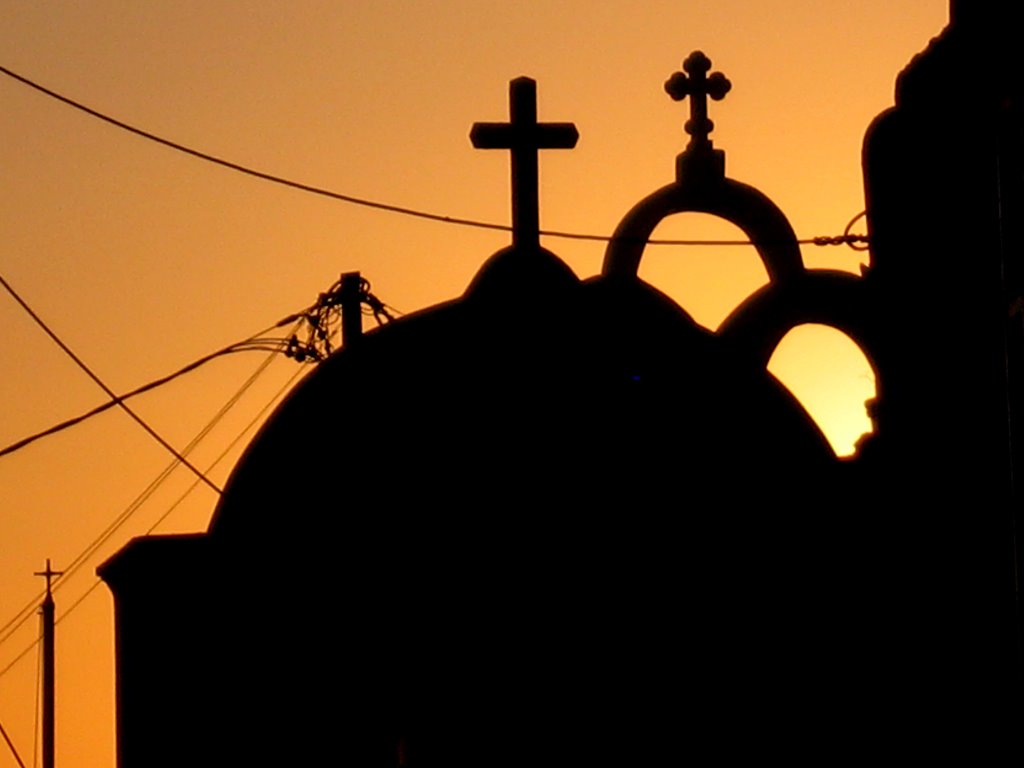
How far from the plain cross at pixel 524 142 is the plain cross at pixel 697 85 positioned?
6.85ft

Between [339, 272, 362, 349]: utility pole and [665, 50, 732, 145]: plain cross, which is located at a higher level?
[665, 50, 732, 145]: plain cross

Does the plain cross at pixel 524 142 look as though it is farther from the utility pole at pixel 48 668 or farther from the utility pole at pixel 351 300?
the utility pole at pixel 48 668

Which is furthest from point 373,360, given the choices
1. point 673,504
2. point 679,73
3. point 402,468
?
point 679,73

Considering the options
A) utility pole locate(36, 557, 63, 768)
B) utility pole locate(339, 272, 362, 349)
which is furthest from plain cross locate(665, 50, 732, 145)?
utility pole locate(36, 557, 63, 768)

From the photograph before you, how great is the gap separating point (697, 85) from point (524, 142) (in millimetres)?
2584

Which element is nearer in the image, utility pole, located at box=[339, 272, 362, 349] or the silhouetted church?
the silhouetted church

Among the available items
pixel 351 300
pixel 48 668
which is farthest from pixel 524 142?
pixel 48 668

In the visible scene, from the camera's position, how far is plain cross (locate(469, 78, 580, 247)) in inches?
941

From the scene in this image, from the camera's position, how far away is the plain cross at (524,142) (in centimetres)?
2391

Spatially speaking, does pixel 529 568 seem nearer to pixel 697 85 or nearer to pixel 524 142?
pixel 524 142

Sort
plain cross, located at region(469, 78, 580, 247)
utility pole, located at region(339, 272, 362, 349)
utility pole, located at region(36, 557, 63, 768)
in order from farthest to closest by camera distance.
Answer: utility pole, located at region(36, 557, 63, 768) < utility pole, located at region(339, 272, 362, 349) < plain cross, located at region(469, 78, 580, 247)

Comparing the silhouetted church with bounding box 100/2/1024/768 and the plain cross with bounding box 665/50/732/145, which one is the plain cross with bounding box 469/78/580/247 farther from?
the plain cross with bounding box 665/50/732/145

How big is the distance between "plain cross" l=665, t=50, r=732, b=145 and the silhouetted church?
2.60m

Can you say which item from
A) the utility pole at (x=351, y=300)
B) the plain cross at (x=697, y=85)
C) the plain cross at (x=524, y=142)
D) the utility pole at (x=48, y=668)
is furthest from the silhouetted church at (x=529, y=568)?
the utility pole at (x=48, y=668)
